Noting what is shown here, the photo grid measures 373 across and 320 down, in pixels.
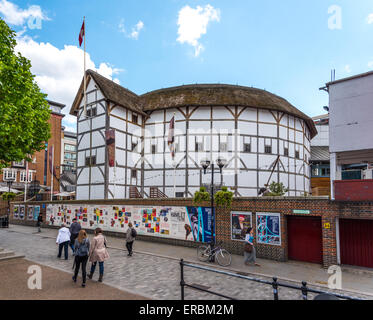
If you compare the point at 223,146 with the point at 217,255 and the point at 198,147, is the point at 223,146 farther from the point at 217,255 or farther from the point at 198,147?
the point at 217,255

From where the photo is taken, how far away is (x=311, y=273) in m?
11.1

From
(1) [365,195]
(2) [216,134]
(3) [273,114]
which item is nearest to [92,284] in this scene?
(1) [365,195]

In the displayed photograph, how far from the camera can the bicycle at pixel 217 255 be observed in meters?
12.4

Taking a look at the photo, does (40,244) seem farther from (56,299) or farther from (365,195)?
(365,195)

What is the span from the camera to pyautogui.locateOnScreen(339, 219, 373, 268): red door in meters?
11.7

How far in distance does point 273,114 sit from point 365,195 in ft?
57.9

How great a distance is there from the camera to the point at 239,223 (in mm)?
14492

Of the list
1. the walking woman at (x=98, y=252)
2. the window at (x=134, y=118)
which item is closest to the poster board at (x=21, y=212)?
the window at (x=134, y=118)

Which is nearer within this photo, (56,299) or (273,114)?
(56,299)

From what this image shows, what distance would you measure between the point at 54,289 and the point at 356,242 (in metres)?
12.0

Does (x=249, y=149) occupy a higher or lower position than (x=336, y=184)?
higher

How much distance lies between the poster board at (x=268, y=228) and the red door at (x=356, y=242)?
270 cm

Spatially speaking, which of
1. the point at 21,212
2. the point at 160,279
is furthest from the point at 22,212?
the point at 160,279

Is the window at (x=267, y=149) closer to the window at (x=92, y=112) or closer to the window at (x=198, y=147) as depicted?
the window at (x=198, y=147)
